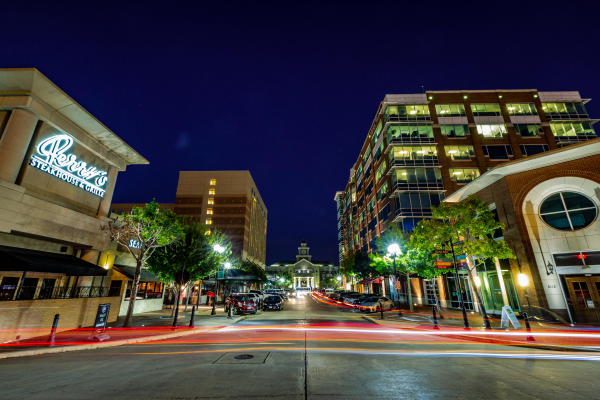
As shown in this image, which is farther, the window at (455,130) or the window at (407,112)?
the window at (407,112)

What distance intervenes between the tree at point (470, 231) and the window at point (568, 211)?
3.85 metres

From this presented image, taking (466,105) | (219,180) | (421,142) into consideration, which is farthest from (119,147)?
(219,180)

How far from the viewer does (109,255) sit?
67.5 feet

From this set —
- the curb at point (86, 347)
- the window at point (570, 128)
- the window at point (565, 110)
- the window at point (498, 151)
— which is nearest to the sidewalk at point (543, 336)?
the curb at point (86, 347)

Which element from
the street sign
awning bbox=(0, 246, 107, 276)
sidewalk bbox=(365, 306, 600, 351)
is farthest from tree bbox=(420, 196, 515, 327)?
awning bbox=(0, 246, 107, 276)

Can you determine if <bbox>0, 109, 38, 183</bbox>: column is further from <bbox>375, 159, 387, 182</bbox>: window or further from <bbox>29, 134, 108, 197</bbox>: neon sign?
<bbox>375, 159, 387, 182</bbox>: window

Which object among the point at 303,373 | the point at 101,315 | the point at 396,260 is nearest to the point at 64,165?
the point at 101,315

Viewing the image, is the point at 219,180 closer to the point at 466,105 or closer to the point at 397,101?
the point at 397,101

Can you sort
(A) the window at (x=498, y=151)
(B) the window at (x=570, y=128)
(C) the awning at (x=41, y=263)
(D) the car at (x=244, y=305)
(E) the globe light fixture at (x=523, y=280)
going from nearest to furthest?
(C) the awning at (x=41, y=263), (E) the globe light fixture at (x=523, y=280), (D) the car at (x=244, y=305), (A) the window at (x=498, y=151), (B) the window at (x=570, y=128)

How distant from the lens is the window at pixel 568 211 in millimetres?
17562

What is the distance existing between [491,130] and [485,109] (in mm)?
4043

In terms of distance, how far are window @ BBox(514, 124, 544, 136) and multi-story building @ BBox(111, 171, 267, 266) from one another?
6935 centimetres

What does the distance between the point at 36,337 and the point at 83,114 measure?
42.9 ft

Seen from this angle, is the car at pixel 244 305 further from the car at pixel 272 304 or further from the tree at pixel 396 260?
the tree at pixel 396 260
